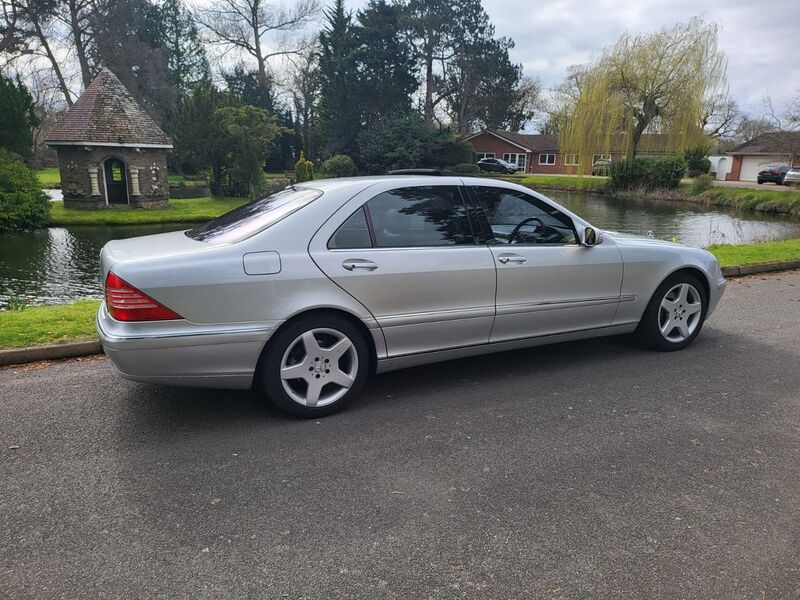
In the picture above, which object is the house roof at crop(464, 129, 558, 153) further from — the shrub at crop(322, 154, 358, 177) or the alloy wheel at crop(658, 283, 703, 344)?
the alloy wheel at crop(658, 283, 703, 344)

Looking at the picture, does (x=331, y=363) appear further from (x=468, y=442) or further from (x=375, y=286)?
(x=468, y=442)

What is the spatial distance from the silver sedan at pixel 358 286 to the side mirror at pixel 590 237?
12 millimetres

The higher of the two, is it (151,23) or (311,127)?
(151,23)

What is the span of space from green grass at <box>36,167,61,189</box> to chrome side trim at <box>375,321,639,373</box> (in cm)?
3692

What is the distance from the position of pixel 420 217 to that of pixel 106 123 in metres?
29.8

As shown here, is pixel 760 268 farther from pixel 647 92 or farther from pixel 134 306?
pixel 647 92

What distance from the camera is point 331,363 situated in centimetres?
373

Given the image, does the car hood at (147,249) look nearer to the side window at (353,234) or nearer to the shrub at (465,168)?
the side window at (353,234)

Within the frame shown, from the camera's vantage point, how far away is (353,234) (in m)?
3.84

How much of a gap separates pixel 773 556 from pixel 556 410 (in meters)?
1.59

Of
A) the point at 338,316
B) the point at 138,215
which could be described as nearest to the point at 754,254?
the point at 338,316

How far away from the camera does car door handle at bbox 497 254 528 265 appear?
427cm

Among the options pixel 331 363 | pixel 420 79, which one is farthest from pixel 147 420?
pixel 420 79

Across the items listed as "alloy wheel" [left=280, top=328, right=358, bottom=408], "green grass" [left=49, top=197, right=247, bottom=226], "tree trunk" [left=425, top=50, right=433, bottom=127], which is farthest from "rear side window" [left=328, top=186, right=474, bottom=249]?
"tree trunk" [left=425, top=50, right=433, bottom=127]
